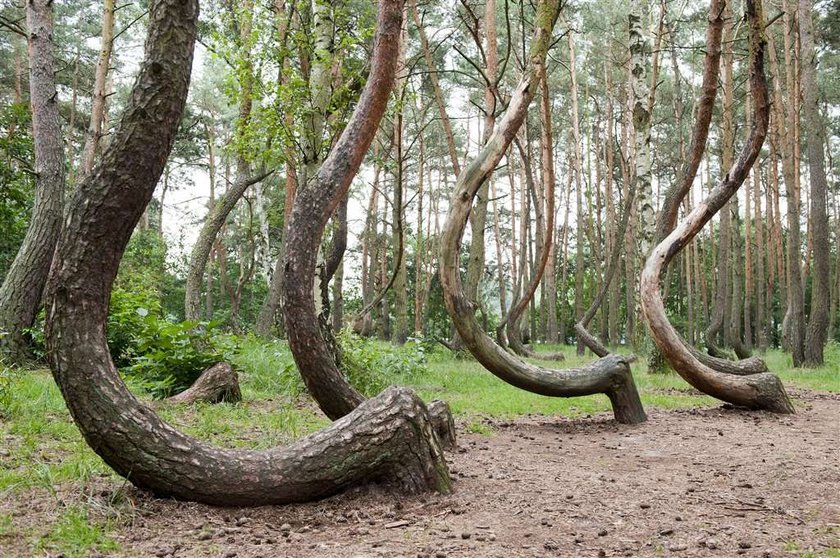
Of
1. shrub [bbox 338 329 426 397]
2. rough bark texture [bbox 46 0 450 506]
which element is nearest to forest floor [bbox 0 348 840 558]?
rough bark texture [bbox 46 0 450 506]

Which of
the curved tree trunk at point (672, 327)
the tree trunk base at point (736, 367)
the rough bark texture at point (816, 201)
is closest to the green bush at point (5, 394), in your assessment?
the curved tree trunk at point (672, 327)

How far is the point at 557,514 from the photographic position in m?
3.27

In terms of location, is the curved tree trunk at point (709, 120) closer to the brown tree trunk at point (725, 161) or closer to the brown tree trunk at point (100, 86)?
the brown tree trunk at point (725, 161)

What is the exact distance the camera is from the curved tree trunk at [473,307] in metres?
5.51

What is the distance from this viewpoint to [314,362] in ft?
14.3

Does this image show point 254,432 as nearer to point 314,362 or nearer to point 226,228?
point 314,362

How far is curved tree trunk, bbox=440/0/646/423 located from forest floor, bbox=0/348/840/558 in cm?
136

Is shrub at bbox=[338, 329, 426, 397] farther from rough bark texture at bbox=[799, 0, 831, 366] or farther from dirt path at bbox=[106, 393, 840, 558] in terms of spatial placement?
rough bark texture at bbox=[799, 0, 831, 366]

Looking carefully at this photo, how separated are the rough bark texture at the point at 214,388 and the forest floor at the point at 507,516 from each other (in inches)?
87.4

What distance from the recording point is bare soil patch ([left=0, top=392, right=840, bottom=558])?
2.79 m

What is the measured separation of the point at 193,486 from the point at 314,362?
133 centimetres

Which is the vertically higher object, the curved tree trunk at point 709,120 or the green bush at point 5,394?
the curved tree trunk at point 709,120

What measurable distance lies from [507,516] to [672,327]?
4416 mm

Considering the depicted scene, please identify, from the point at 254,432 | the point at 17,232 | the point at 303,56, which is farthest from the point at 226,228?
the point at 254,432
